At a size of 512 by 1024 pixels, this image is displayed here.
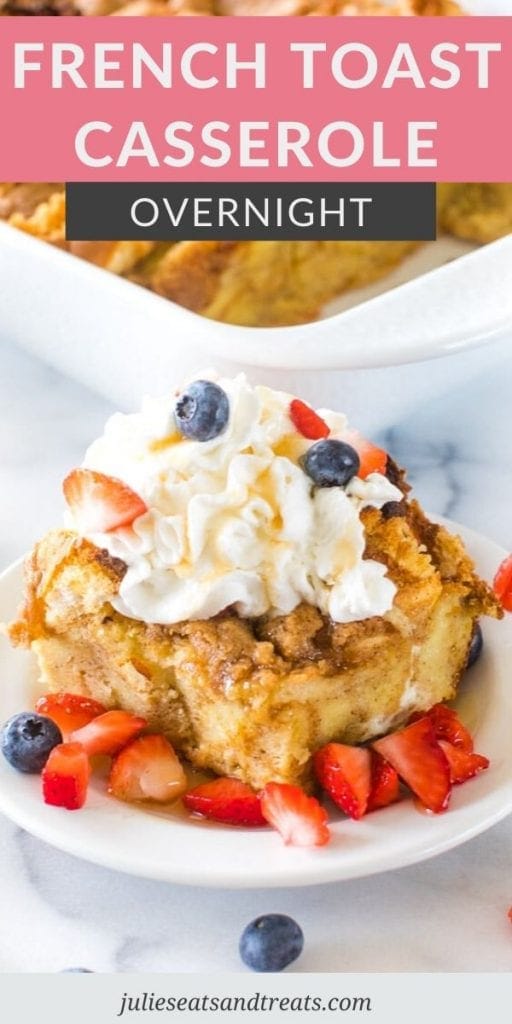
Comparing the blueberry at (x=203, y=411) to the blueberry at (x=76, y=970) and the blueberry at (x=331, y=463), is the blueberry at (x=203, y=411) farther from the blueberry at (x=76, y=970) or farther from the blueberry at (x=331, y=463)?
the blueberry at (x=76, y=970)

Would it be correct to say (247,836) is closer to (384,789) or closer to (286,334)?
(384,789)

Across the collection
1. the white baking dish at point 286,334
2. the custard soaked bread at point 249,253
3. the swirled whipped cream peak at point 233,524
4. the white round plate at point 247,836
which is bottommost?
the white round plate at point 247,836

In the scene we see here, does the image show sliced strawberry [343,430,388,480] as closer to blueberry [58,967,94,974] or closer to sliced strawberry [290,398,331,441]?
sliced strawberry [290,398,331,441]

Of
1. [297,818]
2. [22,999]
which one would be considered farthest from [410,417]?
[22,999]

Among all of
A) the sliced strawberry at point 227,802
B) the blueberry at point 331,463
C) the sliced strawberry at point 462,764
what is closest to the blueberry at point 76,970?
the sliced strawberry at point 227,802

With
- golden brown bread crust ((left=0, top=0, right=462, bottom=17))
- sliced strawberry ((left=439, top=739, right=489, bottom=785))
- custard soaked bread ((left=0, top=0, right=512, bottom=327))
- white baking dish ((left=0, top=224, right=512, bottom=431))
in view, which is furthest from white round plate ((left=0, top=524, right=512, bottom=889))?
golden brown bread crust ((left=0, top=0, right=462, bottom=17))

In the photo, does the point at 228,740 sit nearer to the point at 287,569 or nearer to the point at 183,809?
the point at 183,809
